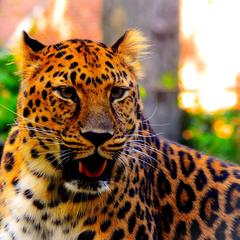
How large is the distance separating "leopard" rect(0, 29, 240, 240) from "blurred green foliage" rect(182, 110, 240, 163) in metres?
6.69

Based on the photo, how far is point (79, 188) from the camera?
535 centimetres

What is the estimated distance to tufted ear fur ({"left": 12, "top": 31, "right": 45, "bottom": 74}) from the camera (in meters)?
5.58

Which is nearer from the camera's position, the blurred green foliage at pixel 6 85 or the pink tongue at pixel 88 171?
the pink tongue at pixel 88 171

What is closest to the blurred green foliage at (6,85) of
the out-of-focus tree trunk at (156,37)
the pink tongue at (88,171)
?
the pink tongue at (88,171)

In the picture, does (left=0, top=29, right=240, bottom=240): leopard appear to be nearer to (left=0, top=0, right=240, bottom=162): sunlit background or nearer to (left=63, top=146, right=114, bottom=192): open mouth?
(left=63, top=146, right=114, bottom=192): open mouth

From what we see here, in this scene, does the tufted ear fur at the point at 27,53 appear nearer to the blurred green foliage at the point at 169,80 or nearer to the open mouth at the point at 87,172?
the open mouth at the point at 87,172

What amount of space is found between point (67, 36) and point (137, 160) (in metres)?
19.0

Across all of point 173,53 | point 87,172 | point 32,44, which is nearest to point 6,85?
point 32,44

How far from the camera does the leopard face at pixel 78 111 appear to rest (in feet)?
16.9

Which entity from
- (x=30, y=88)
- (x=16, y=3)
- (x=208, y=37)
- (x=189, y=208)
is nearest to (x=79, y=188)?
(x=30, y=88)

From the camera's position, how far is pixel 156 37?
41.3 feet

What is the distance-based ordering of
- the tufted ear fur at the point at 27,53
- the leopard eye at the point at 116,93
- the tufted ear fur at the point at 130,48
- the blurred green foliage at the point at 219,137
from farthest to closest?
the blurred green foliage at the point at 219,137, the tufted ear fur at the point at 130,48, the tufted ear fur at the point at 27,53, the leopard eye at the point at 116,93

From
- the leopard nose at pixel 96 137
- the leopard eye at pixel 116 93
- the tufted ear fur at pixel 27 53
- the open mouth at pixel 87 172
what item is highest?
the tufted ear fur at pixel 27 53

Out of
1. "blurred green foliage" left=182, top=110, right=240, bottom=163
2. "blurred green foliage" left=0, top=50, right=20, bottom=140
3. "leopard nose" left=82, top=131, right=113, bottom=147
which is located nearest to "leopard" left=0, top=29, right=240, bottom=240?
"leopard nose" left=82, top=131, right=113, bottom=147
